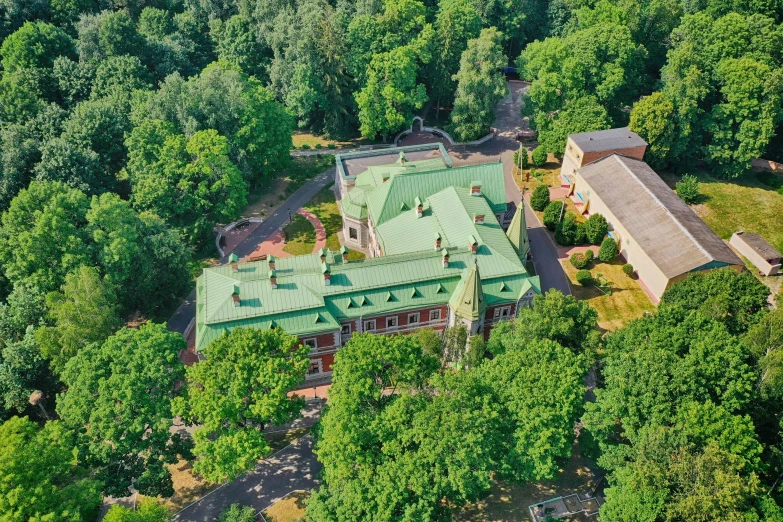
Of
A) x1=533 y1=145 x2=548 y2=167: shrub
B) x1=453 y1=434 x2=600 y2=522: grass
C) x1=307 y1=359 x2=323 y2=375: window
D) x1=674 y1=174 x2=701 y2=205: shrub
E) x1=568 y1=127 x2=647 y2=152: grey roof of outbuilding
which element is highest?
x1=533 y1=145 x2=548 y2=167: shrub

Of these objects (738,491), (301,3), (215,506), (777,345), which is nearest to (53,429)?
(215,506)

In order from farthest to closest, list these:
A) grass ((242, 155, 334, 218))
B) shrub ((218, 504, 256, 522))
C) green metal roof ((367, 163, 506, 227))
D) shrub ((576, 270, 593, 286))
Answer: grass ((242, 155, 334, 218)) → shrub ((576, 270, 593, 286)) → green metal roof ((367, 163, 506, 227)) → shrub ((218, 504, 256, 522))

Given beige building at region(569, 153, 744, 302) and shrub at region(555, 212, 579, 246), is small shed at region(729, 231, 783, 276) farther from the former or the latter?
shrub at region(555, 212, 579, 246)

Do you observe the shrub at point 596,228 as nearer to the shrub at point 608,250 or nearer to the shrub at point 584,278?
the shrub at point 608,250

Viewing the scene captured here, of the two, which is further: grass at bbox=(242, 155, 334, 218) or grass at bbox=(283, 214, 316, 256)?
grass at bbox=(242, 155, 334, 218)

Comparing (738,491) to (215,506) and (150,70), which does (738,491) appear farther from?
(150,70)

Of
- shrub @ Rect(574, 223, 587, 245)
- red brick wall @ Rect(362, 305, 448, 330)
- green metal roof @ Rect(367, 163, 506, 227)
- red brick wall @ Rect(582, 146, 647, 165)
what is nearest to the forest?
red brick wall @ Rect(362, 305, 448, 330)
